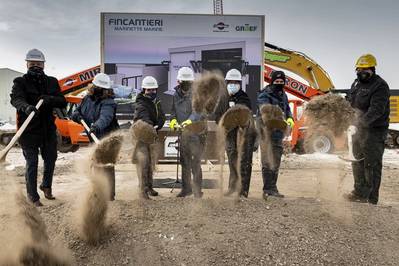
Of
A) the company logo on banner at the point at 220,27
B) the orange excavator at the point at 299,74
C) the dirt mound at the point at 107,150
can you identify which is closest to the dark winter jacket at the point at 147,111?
the dirt mound at the point at 107,150

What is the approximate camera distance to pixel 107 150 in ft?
13.3

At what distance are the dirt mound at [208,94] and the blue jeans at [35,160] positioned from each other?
190cm

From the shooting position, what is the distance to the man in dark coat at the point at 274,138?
5.29 m

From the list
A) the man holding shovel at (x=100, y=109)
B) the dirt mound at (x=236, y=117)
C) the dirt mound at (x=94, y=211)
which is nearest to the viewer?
the dirt mound at (x=94, y=211)

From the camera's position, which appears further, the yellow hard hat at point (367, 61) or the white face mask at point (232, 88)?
the white face mask at point (232, 88)

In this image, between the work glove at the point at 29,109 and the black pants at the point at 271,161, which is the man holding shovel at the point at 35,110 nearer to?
the work glove at the point at 29,109

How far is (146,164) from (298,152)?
7155mm

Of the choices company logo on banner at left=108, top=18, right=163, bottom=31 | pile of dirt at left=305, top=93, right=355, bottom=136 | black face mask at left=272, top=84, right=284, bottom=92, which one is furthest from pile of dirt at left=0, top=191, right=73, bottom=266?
company logo on banner at left=108, top=18, right=163, bottom=31

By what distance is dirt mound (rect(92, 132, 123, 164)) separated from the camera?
13.2 feet

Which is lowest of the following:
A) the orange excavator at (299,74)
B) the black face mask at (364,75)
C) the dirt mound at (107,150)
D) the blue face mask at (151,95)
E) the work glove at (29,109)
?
the dirt mound at (107,150)

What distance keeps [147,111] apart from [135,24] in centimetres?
316

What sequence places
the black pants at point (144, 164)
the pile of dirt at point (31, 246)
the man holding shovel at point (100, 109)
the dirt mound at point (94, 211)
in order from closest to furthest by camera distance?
1. the pile of dirt at point (31, 246)
2. the dirt mound at point (94, 211)
3. the man holding shovel at point (100, 109)
4. the black pants at point (144, 164)

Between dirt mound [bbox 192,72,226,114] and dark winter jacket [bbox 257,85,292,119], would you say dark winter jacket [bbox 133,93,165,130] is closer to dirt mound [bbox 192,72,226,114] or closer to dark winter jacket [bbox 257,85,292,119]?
dirt mound [bbox 192,72,226,114]

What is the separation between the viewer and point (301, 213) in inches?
148
